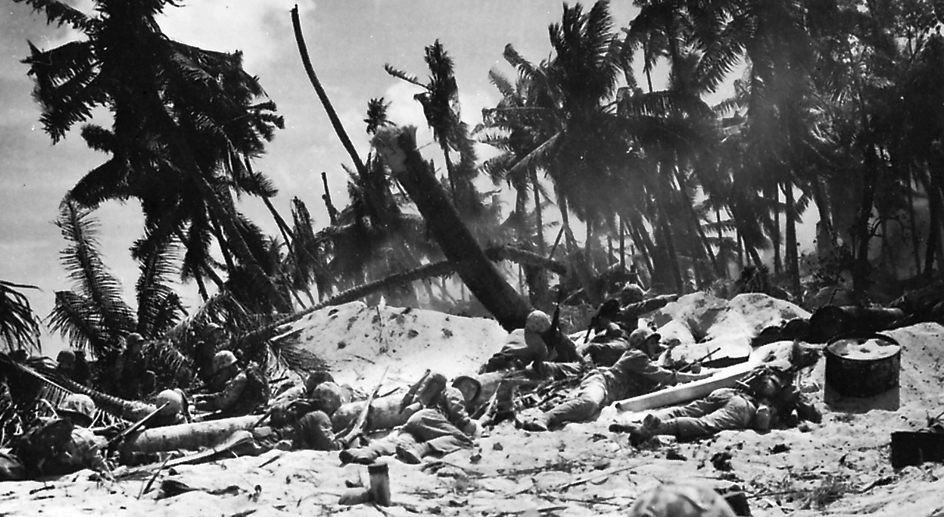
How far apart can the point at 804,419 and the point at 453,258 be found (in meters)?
6.10

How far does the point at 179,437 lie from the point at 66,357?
11.8 feet

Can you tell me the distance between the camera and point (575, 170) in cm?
2323

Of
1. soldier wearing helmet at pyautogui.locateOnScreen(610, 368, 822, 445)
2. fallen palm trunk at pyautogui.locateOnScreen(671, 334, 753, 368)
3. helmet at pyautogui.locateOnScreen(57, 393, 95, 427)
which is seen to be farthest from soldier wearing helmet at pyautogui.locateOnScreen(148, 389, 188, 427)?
fallen palm trunk at pyautogui.locateOnScreen(671, 334, 753, 368)

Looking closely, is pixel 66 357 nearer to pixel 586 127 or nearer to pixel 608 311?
pixel 608 311

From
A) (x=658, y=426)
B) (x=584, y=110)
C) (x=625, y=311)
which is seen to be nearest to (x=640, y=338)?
(x=625, y=311)

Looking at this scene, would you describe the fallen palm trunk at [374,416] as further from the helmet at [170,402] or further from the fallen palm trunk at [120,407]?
the fallen palm trunk at [120,407]

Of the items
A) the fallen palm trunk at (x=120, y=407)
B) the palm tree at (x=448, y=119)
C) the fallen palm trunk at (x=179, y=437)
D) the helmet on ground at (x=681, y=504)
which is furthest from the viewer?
the palm tree at (x=448, y=119)

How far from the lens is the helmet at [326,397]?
7953 mm

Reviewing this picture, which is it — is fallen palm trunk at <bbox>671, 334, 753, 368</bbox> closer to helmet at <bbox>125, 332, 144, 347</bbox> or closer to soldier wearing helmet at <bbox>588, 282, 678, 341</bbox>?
soldier wearing helmet at <bbox>588, 282, 678, 341</bbox>

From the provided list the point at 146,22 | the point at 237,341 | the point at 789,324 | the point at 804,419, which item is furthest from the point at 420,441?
the point at 146,22

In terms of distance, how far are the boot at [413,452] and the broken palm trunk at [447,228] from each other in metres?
5.36

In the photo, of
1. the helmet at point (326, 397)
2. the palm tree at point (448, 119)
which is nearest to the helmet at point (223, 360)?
the helmet at point (326, 397)

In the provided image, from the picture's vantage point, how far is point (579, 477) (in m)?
6.07

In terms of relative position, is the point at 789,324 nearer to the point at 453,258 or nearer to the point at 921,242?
the point at 453,258
